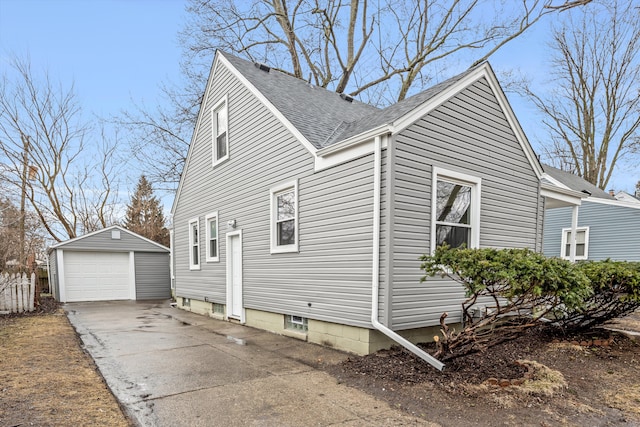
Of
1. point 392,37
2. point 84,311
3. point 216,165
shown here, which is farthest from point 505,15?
point 84,311

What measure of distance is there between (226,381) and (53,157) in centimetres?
2196

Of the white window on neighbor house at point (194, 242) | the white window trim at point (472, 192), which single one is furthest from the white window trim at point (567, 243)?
the white window on neighbor house at point (194, 242)

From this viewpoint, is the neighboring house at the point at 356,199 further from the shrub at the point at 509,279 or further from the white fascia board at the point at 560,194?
the shrub at the point at 509,279

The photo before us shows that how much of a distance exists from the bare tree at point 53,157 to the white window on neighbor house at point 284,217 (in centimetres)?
1795

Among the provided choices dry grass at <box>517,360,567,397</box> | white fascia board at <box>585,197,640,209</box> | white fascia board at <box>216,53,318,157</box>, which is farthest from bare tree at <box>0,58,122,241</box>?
white fascia board at <box>585,197,640,209</box>

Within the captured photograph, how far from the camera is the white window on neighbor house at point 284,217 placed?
649cm

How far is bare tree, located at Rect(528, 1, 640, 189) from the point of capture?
19.4m

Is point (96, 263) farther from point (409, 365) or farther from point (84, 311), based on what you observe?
point (409, 365)

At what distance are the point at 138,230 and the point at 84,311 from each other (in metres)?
16.4

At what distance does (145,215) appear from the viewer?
27516 mm

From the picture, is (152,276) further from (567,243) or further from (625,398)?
(567,243)

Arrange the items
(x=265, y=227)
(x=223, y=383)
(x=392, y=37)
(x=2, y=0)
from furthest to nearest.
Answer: (x=392, y=37)
(x=2, y=0)
(x=265, y=227)
(x=223, y=383)

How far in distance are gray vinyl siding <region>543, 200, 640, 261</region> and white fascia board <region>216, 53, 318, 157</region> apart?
13.3 meters

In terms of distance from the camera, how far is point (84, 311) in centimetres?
1120
